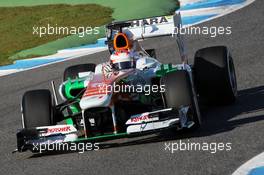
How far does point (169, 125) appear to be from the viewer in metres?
9.00

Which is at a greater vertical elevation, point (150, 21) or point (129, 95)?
point (150, 21)

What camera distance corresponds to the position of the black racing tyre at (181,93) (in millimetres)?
9297

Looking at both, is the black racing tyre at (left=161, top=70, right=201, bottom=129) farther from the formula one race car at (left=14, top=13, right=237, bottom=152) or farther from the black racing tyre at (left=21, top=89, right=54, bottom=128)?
the black racing tyre at (left=21, top=89, right=54, bottom=128)

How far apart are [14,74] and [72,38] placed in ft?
7.64

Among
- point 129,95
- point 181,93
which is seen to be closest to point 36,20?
point 129,95

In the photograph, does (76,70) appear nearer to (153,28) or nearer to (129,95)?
(153,28)

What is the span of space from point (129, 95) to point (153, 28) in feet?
4.30

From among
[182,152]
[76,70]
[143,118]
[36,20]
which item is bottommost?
[36,20]

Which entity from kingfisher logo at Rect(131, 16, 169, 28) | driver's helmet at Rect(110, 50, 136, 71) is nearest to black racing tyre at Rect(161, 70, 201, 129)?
driver's helmet at Rect(110, 50, 136, 71)

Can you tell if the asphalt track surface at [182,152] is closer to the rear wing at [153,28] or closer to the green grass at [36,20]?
the rear wing at [153,28]

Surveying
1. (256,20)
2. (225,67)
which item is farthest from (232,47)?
(225,67)

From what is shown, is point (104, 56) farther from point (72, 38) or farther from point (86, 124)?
point (86, 124)

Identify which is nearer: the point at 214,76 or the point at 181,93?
the point at 181,93

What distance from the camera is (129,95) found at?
9641 millimetres
